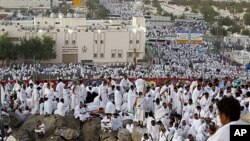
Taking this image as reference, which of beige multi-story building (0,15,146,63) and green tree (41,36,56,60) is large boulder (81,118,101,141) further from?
beige multi-story building (0,15,146,63)

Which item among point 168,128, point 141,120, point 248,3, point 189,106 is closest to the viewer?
point 168,128

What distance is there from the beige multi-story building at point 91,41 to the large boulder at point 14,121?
21054mm

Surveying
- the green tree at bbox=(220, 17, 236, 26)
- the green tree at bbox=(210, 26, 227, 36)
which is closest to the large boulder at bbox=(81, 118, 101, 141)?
the green tree at bbox=(210, 26, 227, 36)

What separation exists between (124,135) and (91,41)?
23.0m

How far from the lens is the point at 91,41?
33.7 meters

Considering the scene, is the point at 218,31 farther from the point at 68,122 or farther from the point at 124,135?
the point at 124,135

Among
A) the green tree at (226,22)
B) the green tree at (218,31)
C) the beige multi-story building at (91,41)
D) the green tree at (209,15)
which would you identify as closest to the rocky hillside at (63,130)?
the beige multi-story building at (91,41)

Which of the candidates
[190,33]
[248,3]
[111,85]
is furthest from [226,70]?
[248,3]

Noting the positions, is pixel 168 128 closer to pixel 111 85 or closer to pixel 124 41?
pixel 111 85

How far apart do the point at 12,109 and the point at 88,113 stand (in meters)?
1.81

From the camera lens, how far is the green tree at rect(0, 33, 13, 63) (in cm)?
3139

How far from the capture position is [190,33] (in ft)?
144

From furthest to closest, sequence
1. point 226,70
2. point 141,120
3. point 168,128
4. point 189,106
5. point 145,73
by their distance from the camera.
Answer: point 226,70, point 145,73, point 141,120, point 189,106, point 168,128

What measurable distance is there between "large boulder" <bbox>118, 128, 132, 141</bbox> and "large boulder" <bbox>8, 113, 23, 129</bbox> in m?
2.57
